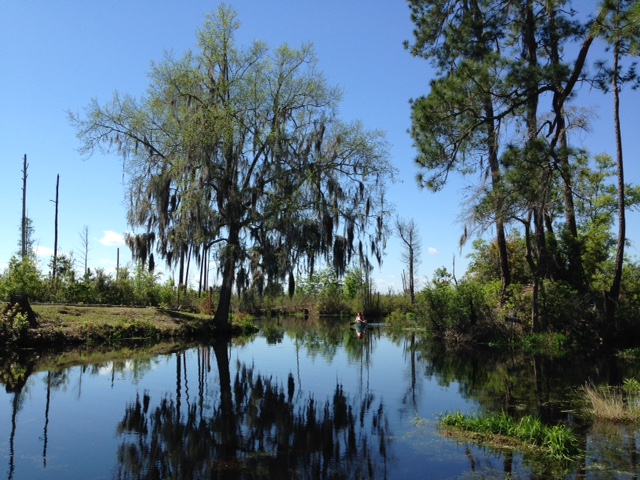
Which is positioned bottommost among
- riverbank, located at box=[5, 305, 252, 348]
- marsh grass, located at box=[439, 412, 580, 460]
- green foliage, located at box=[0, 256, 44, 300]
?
marsh grass, located at box=[439, 412, 580, 460]

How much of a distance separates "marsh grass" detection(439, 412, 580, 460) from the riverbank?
577 inches

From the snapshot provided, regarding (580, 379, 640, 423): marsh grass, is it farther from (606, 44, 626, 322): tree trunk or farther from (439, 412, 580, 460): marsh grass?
(606, 44, 626, 322): tree trunk

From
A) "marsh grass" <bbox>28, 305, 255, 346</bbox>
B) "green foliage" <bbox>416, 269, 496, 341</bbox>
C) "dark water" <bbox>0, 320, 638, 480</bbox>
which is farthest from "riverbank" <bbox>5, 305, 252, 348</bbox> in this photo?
"green foliage" <bbox>416, 269, 496, 341</bbox>

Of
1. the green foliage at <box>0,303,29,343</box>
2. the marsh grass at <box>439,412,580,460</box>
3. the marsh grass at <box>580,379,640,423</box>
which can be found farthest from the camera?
the green foliage at <box>0,303,29,343</box>

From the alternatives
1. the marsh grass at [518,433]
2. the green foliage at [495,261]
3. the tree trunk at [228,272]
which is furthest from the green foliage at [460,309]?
the marsh grass at [518,433]

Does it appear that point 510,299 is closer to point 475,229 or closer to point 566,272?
point 566,272

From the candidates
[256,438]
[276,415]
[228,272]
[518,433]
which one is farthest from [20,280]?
[518,433]

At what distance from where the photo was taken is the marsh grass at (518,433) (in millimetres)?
7120

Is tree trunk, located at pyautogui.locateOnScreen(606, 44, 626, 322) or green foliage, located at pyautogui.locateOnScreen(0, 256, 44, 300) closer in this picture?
tree trunk, located at pyautogui.locateOnScreen(606, 44, 626, 322)

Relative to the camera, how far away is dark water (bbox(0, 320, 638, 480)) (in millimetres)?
6852

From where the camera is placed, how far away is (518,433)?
770 cm

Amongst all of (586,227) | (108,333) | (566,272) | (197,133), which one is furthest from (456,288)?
(108,333)

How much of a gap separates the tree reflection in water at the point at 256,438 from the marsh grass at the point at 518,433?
47.6 inches

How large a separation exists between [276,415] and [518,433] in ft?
14.0
